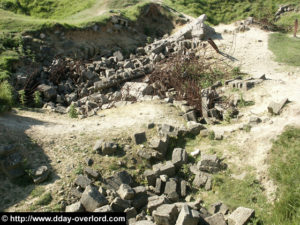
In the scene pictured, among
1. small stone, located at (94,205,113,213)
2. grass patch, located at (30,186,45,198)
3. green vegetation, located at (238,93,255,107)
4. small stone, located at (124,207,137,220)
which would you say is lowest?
small stone, located at (124,207,137,220)

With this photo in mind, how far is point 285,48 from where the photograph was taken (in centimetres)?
1249

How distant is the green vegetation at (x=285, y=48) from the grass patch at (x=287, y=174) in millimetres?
5964

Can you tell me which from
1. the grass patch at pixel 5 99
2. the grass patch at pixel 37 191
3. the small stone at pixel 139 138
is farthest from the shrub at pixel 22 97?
the grass patch at pixel 37 191

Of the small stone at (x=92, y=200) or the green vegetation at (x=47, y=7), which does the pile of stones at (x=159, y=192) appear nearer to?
the small stone at (x=92, y=200)

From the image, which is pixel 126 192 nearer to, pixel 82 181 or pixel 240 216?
pixel 82 181

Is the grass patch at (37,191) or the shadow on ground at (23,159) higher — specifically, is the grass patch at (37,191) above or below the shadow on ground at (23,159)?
below

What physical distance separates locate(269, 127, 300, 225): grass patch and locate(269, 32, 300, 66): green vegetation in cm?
596

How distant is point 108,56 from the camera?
13312mm

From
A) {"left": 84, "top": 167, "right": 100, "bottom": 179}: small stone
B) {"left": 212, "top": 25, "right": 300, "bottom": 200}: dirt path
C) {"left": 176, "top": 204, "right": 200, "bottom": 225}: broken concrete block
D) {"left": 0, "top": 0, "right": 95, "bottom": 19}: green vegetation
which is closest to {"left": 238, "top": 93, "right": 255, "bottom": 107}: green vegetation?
{"left": 212, "top": 25, "right": 300, "bottom": 200}: dirt path

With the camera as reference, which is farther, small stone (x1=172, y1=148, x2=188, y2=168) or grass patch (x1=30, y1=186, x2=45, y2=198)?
small stone (x1=172, y1=148, x2=188, y2=168)

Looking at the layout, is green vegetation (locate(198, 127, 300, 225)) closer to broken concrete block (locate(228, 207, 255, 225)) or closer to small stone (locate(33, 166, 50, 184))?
broken concrete block (locate(228, 207, 255, 225))

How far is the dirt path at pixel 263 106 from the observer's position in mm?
5773

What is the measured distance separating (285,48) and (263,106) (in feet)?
20.8

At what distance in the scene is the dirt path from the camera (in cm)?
577
